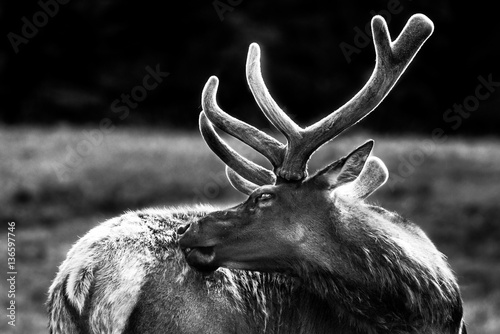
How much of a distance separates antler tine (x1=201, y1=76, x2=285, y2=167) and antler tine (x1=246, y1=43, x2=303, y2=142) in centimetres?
11

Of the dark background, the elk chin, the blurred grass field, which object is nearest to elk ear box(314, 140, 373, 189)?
the elk chin

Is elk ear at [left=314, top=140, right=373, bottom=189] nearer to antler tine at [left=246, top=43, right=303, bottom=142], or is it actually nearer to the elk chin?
antler tine at [left=246, top=43, right=303, bottom=142]

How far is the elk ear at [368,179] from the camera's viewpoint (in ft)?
18.6

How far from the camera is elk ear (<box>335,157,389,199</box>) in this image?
224 inches

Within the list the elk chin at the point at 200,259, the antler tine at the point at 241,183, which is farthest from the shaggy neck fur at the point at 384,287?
the antler tine at the point at 241,183

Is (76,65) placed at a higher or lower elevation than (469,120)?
higher

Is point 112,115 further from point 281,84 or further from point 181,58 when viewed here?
point 281,84

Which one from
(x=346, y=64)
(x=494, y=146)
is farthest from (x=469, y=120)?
(x=494, y=146)

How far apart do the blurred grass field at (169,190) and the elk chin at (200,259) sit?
22.1 ft

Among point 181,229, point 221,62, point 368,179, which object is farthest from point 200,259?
point 221,62

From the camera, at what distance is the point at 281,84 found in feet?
79.1

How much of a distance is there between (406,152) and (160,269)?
10.3 meters

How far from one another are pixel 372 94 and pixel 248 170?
1128 mm

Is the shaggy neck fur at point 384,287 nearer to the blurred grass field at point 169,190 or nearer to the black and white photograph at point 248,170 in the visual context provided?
the black and white photograph at point 248,170
